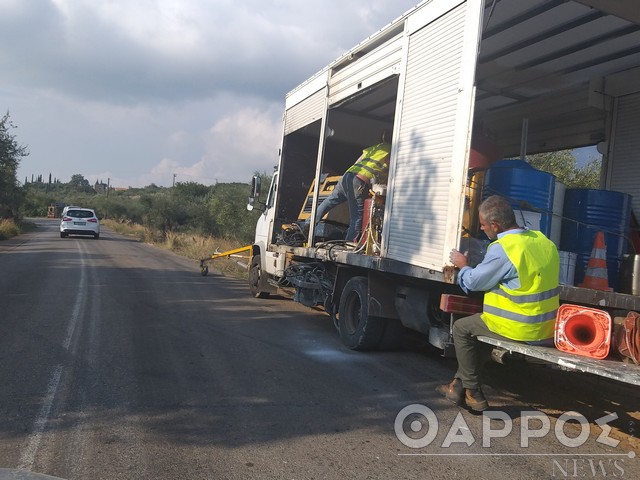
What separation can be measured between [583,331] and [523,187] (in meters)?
1.56

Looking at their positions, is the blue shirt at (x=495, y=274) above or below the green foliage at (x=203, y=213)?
below

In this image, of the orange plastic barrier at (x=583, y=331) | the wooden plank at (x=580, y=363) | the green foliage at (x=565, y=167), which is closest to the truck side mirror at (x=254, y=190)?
the green foliage at (x=565, y=167)

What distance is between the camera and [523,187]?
4.98m

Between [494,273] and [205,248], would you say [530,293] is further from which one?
[205,248]

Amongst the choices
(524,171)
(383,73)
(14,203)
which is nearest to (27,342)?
(383,73)

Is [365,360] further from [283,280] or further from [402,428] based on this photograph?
[283,280]

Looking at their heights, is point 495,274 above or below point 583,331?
above

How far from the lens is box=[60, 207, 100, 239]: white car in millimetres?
27812

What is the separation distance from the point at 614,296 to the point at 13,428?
4.45 meters

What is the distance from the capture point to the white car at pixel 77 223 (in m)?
27.8

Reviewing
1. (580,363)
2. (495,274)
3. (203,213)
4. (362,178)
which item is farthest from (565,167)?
(203,213)

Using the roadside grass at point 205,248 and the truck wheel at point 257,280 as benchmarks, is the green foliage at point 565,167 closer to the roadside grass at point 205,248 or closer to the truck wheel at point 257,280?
the truck wheel at point 257,280

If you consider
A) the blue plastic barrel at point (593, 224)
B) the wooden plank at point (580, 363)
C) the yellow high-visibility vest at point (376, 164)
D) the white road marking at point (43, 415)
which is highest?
the yellow high-visibility vest at point (376, 164)

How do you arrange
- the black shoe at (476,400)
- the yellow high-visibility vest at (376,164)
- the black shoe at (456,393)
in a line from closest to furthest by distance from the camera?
the black shoe at (476,400), the black shoe at (456,393), the yellow high-visibility vest at (376,164)
